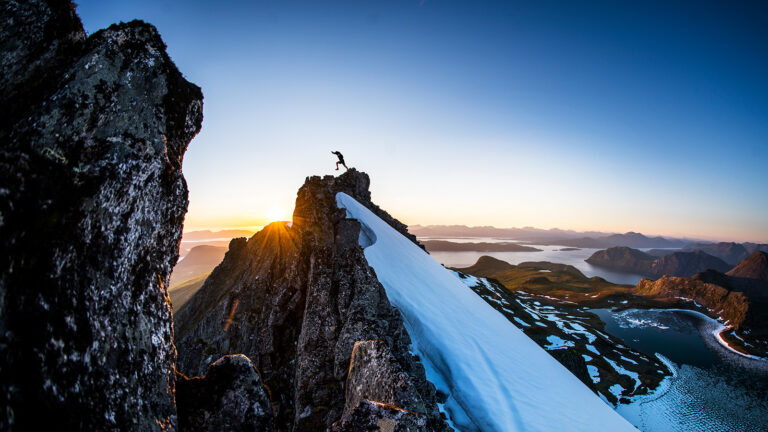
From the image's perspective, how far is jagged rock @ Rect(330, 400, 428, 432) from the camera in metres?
5.28

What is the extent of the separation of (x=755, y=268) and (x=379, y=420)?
301 m

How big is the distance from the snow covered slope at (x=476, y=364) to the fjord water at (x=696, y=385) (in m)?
33.7

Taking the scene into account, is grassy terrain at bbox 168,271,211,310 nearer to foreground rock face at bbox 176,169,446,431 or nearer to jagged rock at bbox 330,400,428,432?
foreground rock face at bbox 176,169,446,431

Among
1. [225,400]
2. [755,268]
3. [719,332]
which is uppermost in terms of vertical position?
[225,400]

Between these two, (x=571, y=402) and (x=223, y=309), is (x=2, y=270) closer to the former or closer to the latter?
(x=223, y=309)

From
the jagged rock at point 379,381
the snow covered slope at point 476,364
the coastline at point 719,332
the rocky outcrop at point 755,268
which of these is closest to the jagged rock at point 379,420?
the jagged rock at point 379,381

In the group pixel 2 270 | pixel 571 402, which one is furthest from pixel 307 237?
pixel 571 402

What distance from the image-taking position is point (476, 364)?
1473cm

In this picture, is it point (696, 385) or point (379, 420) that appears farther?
point (696, 385)

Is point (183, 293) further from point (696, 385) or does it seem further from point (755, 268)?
point (755, 268)

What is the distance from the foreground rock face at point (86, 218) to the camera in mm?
3201

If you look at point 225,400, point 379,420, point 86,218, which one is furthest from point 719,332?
point 86,218

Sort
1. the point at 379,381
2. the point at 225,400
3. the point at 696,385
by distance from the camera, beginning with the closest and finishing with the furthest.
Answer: the point at 225,400 → the point at 379,381 → the point at 696,385

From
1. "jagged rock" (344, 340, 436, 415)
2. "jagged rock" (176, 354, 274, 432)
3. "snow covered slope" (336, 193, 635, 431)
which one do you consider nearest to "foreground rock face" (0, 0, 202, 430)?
"jagged rock" (176, 354, 274, 432)
